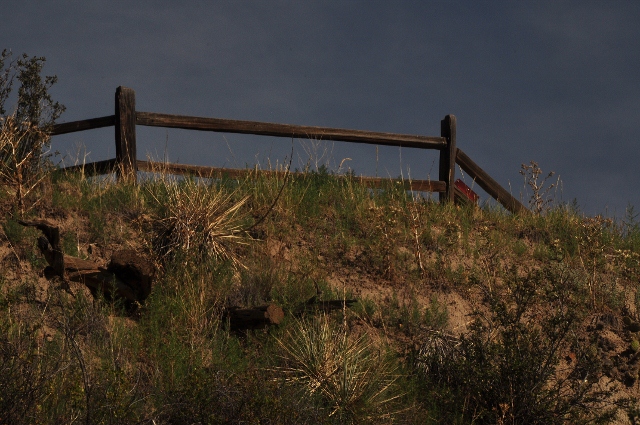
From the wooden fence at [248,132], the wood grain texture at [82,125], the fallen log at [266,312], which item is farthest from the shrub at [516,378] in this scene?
the wood grain texture at [82,125]

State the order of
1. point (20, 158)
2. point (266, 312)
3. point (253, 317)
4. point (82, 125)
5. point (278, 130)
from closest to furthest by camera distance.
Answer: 1. point (266, 312)
2. point (253, 317)
3. point (20, 158)
4. point (82, 125)
5. point (278, 130)

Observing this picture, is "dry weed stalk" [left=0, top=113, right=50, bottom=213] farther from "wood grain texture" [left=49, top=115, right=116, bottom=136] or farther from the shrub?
the shrub

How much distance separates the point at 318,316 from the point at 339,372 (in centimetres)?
112

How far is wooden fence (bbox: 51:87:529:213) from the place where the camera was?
1180cm

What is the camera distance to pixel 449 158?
45.9ft

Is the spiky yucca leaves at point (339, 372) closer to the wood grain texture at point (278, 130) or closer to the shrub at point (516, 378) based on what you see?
the shrub at point (516, 378)

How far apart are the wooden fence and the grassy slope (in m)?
0.88

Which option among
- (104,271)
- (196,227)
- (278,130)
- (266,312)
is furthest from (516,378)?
(278,130)

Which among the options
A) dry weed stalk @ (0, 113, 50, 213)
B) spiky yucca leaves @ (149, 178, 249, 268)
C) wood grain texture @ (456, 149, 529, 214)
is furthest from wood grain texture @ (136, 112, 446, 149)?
spiky yucca leaves @ (149, 178, 249, 268)

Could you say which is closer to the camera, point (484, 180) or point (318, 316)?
point (318, 316)

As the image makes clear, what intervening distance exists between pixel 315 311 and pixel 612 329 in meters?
4.05

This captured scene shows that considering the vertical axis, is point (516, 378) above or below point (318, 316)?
below

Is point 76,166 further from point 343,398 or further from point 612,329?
point 612,329

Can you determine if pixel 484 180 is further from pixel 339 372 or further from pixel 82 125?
pixel 339 372
